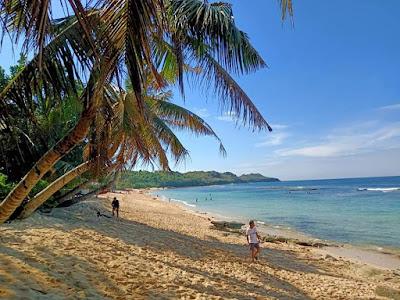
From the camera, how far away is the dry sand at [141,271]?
5281 millimetres

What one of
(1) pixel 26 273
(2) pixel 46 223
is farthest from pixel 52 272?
(2) pixel 46 223

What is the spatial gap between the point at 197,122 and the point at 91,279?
234 inches

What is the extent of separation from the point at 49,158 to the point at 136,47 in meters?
2.27

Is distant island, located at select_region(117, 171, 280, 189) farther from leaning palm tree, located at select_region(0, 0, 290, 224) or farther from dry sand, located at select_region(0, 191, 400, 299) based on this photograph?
leaning palm tree, located at select_region(0, 0, 290, 224)

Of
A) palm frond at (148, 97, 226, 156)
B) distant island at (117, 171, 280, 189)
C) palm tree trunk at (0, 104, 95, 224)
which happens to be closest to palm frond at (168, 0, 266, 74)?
palm tree trunk at (0, 104, 95, 224)

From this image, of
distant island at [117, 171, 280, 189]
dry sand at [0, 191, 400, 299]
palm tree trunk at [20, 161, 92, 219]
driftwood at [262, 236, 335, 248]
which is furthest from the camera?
distant island at [117, 171, 280, 189]

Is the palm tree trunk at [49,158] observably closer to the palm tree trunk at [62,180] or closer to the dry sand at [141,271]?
the dry sand at [141,271]

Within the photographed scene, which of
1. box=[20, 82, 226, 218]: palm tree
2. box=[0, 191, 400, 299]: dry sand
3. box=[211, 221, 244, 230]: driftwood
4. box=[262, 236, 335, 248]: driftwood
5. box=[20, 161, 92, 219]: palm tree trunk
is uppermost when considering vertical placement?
box=[20, 82, 226, 218]: palm tree

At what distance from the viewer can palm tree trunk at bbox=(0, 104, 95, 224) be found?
4.10 metres

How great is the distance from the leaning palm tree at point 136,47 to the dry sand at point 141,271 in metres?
1.42

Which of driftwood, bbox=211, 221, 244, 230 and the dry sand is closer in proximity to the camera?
the dry sand

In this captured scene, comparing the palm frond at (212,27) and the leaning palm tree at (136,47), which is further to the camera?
the palm frond at (212,27)

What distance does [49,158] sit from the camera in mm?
4332

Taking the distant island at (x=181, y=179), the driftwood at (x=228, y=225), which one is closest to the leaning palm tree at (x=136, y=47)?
the driftwood at (x=228, y=225)
